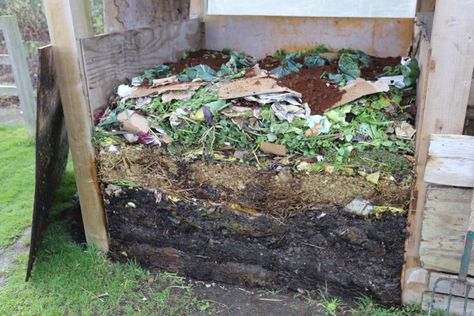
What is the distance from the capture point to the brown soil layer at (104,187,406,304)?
2.35m

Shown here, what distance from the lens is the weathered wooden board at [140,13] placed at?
2.93 metres

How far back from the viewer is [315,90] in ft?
8.63

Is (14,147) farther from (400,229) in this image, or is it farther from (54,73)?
(400,229)

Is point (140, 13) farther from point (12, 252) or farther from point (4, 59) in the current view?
point (4, 59)

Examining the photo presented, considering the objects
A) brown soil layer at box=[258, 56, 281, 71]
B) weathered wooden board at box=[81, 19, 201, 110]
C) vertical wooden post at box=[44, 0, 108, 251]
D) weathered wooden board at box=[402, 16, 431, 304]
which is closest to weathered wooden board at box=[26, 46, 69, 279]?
vertical wooden post at box=[44, 0, 108, 251]

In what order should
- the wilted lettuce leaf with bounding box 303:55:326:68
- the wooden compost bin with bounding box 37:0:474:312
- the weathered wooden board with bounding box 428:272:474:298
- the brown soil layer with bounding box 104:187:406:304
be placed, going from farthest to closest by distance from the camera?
1. the wilted lettuce leaf with bounding box 303:55:326:68
2. the brown soil layer with bounding box 104:187:406:304
3. the weathered wooden board with bounding box 428:272:474:298
4. the wooden compost bin with bounding box 37:0:474:312

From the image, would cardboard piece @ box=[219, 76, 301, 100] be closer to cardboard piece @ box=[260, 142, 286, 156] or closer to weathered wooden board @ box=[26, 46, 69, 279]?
cardboard piece @ box=[260, 142, 286, 156]

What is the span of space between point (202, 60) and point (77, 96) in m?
1.24

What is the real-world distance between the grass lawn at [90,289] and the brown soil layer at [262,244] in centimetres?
11

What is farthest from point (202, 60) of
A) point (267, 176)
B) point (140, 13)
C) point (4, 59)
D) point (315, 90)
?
point (4, 59)

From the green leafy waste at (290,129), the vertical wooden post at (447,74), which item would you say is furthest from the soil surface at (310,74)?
the vertical wooden post at (447,74)

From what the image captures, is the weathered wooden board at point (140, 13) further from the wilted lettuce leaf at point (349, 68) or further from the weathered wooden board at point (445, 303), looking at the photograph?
the weathered wooden board at point (445, 303)

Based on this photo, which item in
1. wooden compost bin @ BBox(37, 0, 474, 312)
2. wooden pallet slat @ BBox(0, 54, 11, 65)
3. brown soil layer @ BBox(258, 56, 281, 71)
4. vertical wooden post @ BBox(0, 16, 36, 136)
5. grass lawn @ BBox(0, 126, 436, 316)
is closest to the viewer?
wooden compost bin @ BBox(37, 0, 474, 312)

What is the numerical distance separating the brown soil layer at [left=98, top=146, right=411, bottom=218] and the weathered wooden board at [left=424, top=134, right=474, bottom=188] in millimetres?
170
